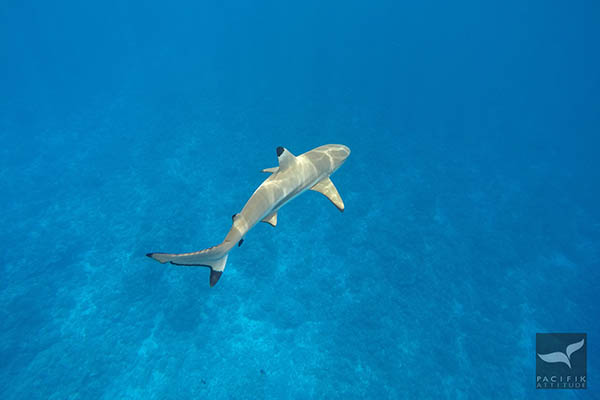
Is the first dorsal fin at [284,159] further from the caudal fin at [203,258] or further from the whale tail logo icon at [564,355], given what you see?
the whale tail logo icon at [564,355]

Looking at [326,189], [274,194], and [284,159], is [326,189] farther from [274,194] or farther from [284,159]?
[274,194]

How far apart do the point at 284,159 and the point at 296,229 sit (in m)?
19.3

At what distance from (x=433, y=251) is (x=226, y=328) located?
25536 millimetres

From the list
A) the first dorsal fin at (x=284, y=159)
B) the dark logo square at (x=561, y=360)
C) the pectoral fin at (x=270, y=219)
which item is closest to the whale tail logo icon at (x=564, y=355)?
the dark logo square at (x=561, y=360)

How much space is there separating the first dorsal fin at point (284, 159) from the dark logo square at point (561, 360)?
31.6 m

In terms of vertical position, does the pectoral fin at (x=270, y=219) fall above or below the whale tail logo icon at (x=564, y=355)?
below

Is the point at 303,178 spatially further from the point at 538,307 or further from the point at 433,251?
the point at 538,307

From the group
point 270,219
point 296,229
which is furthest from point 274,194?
point 296,229

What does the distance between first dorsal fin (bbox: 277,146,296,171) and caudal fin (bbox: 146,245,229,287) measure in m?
6.32

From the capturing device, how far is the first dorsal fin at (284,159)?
50.2 feet

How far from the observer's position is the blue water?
2492cm

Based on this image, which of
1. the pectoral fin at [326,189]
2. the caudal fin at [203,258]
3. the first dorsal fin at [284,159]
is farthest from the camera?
the pectoral fin at [326,189]

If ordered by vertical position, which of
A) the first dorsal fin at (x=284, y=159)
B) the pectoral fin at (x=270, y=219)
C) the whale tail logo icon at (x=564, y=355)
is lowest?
the pectoral fin at (x=270, y=219)

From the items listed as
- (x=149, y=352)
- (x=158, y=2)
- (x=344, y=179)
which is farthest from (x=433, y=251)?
(x=158, y=2)
